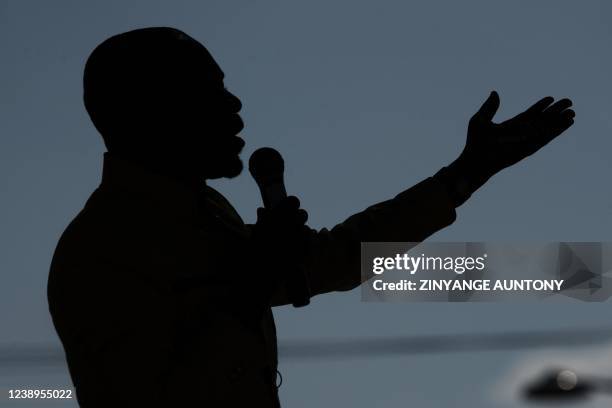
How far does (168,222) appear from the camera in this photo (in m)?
2.52

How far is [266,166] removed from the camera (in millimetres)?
2627

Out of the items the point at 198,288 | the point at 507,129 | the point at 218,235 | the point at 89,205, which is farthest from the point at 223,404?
the point at 507,129

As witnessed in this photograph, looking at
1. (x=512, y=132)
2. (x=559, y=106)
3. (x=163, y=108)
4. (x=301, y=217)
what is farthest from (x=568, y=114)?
(x=163, y=108)

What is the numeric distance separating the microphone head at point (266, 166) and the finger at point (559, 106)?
90 cm

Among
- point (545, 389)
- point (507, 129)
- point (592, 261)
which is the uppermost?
point (545, 389)

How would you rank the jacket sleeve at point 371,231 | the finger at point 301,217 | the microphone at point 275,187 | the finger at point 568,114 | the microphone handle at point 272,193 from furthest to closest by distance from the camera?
the finger at point 568,114
the jacket sleeve at point 371,231
the microphone handle at point 272,193
the microphone at point 275,187
the finger at point 301,217

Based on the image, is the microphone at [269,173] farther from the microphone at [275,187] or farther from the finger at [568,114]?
the finger at [568,114]

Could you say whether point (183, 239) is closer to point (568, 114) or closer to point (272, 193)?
point (272, 193)

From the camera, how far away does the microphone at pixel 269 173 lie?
254 cm

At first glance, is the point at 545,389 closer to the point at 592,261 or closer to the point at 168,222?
the point at 592,261

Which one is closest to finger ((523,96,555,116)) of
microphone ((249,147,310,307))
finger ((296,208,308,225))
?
microphone ((249,147,310,307))

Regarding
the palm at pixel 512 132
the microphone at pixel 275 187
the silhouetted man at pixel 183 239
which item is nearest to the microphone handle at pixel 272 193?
the microphone at pixel 275 187

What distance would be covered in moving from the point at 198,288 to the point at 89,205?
42 centimetres

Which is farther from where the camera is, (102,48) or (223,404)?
(102,48)
